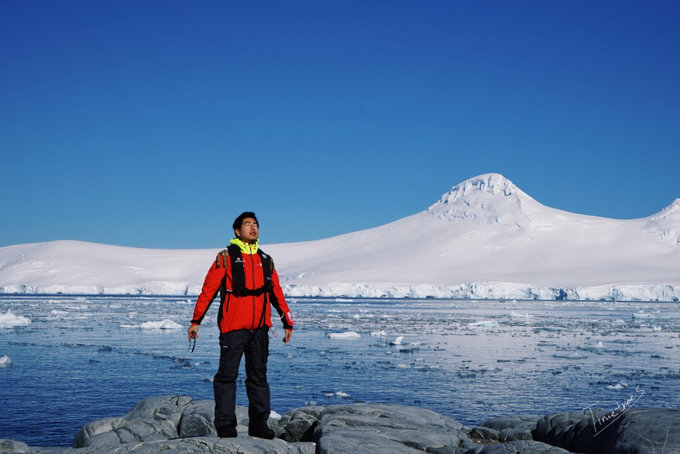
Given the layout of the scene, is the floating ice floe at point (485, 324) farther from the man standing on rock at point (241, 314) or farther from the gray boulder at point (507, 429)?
the man standing on rock at point (241, 314)

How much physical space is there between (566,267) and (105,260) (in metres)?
80.8

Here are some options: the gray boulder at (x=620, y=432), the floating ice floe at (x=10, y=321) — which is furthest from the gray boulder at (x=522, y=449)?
the floating ice floe at (x=10, y=321)

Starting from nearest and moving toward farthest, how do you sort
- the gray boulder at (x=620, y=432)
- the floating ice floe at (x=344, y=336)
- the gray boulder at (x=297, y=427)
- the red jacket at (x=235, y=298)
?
the gray boulder at (x=620, y=432) → the red jacket at (x=235, y=298) → the gray boulder at (x=297, y=427) → the floating ice floe at (x=344, y=336)

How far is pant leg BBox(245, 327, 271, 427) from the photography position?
18.6 ft

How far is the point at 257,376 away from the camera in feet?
18.8

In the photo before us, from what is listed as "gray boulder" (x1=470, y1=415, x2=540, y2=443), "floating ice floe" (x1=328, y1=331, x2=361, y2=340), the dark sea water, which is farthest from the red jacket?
"floating ice floe" (x1=328, y1=331, x2=361, y2=340)

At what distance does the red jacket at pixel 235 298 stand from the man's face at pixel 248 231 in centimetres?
5

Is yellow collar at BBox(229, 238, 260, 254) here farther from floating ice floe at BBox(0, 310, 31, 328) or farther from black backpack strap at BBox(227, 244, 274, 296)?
floating ice floe at BBox(0, 310, 31, 328)

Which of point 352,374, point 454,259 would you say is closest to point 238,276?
point 352,374

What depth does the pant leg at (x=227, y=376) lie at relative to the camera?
5516mm

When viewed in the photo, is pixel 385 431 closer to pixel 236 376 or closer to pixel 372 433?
pixel 372 433

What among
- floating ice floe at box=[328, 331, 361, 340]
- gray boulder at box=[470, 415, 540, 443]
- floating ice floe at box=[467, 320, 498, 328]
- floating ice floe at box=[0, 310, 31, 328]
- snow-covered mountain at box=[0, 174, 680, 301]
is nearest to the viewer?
gray boulder at box=[470, 415, 540, 443]

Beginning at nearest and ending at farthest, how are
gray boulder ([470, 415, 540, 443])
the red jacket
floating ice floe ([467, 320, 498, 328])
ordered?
the red jacket
gray boulder ([470, 415, 540, 443])
floating ice floe ([467, 320, 498, 328])

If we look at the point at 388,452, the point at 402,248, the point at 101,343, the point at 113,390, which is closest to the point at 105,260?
the point at 402,248
